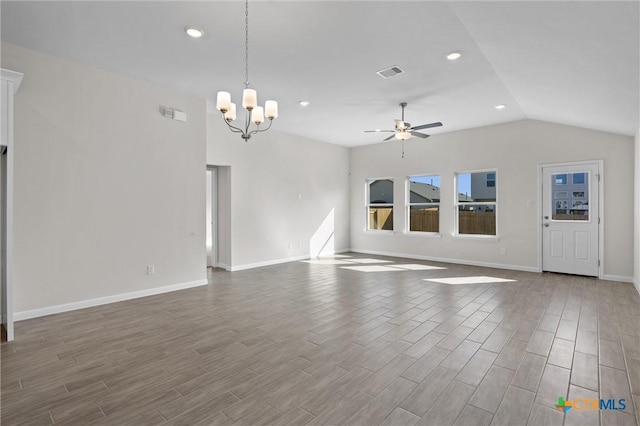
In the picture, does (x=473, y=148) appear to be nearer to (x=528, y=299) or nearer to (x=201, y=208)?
(x=528, y=299)

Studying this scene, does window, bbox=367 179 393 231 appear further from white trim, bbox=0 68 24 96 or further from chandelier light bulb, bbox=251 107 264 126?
white trim, bbox=0 68 24 96

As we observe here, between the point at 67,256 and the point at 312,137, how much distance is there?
18.5 feet

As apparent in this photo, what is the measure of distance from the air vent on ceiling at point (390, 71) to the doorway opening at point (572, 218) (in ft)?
13.3

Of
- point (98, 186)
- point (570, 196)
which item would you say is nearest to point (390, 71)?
point (98, 186)

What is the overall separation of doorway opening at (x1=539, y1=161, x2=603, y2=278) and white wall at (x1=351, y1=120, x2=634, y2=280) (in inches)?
4.8

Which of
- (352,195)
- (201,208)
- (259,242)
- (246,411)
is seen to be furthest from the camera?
(352,195)

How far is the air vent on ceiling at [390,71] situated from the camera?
13.2ft

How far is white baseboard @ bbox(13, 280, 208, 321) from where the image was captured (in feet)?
11.9

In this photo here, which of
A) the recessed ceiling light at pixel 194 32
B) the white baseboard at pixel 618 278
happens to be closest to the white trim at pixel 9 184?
the recessed ceiling light at pixel 194 32

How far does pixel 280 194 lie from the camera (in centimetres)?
737

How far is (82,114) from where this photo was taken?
401 centimetres

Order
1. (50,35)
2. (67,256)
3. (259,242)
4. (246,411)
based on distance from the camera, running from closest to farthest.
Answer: (246,411)
(50,35)
(67,256)
(259,242)

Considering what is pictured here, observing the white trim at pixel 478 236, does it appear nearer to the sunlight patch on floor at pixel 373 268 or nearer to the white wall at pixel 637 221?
the sunlight patch on floor at pixel 373 268

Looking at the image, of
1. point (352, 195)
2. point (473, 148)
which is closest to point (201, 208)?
point (352, 195)
